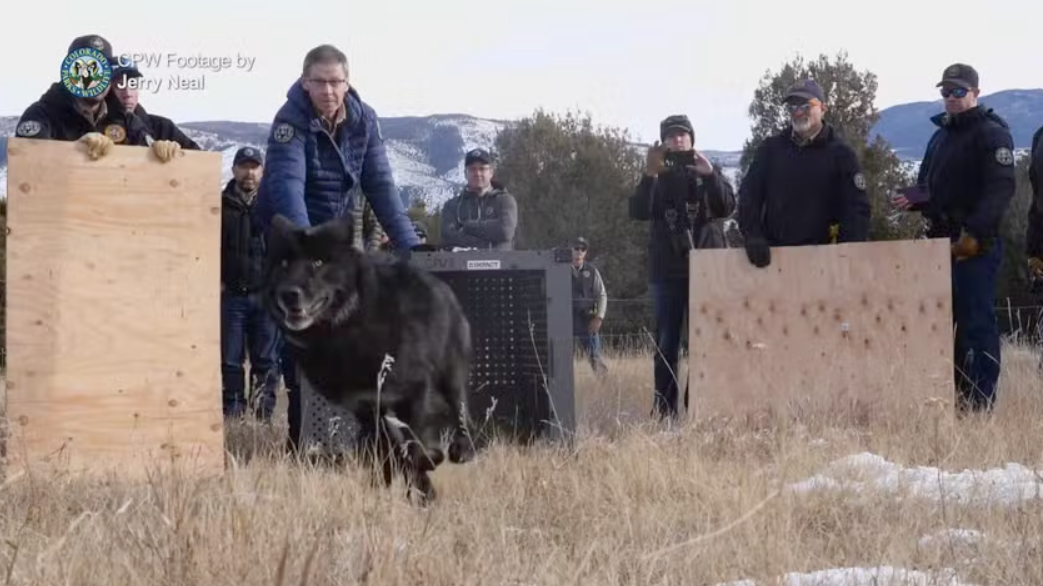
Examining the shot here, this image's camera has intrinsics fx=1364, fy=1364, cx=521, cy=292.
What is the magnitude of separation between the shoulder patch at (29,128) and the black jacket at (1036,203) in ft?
18.3

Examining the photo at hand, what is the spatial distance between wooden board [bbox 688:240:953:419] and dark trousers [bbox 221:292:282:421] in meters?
2.72

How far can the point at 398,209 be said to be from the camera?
6.22 metres

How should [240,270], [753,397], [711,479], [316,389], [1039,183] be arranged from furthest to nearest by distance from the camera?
[240,270]
[1039,183]
[753,397]
[316,389]
[711,479]

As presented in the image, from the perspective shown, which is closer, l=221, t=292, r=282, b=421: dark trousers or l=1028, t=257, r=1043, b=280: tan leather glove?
l=1028, t=257, r=1043, b=280: tan leather glove

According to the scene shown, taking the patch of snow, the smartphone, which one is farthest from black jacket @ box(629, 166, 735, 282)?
the patch of snow

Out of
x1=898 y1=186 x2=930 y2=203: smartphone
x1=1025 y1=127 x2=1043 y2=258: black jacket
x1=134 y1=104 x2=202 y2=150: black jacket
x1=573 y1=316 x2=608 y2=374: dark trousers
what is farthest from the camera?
x1=573 y1=316 x2=608 y2=374: dark trousers

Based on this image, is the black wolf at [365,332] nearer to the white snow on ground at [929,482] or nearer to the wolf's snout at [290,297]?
the wolf's snout at [290,297]

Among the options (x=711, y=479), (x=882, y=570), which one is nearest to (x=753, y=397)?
(x=711, y=479)

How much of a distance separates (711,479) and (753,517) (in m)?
0.68

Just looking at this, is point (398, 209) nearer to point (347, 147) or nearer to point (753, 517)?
point (347, 147)

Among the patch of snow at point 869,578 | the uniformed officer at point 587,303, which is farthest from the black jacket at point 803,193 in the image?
the uniformed officer at point 587,303

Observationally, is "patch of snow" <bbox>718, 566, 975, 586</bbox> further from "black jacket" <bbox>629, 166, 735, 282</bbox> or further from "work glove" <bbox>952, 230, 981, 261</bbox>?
"black jacket" <bbox>629, 166, 735, 282</bbox>

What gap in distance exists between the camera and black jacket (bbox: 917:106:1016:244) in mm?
7445

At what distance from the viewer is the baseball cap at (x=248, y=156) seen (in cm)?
888
